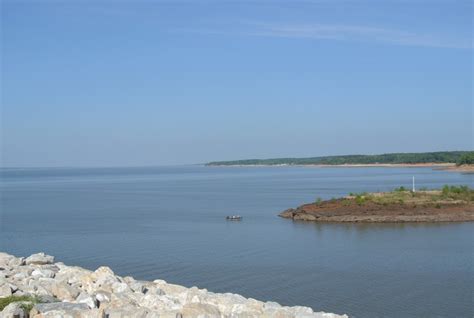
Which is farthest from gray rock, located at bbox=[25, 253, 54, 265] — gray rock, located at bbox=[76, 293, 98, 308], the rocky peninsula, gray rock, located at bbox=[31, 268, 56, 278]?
the rocky peninsula

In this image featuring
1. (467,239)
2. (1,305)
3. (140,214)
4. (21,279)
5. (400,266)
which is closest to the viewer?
(1,305)

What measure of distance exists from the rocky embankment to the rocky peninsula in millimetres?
23932

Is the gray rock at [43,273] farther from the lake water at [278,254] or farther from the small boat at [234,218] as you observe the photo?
the small boat at [234,218]

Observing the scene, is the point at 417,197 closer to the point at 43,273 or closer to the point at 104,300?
the point at 43,273

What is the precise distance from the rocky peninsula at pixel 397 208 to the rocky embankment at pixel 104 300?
2393 cm

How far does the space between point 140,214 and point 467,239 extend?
70.6ft

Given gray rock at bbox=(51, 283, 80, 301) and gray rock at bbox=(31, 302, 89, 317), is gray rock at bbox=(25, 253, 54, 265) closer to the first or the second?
gray rock at bbox=(51, 283, 80, 301)

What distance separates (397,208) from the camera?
35500 millimetres

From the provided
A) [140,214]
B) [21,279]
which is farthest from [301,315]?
[140,214]

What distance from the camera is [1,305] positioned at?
9289mm

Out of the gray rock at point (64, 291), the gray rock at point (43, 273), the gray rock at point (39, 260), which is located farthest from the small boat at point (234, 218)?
the gray rock at point (64, 291)

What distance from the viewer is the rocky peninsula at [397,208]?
3403 centimetres

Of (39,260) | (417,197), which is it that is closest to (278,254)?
(39,260)

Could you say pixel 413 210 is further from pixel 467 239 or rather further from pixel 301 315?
pixel 301 315
